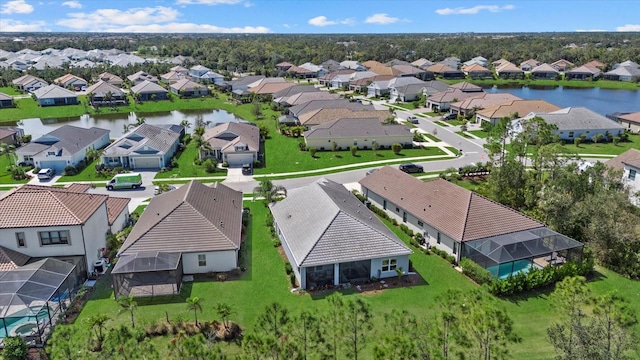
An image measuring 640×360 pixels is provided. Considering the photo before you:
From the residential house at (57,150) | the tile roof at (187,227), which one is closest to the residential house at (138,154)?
the residential house at (57,150)

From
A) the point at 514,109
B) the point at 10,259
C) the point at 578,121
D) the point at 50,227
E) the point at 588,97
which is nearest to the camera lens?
the point at 10,259

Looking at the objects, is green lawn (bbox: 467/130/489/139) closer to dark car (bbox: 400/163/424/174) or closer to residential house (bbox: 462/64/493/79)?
dark car (bbox: 400/163/424/174)

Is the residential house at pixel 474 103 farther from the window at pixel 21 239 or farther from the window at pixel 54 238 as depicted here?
the window at pixel 21 239

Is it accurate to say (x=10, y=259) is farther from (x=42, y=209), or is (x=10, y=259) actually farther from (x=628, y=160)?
(x=628, y=160)

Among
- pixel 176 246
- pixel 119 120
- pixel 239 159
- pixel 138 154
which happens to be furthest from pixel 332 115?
pixel 176 246

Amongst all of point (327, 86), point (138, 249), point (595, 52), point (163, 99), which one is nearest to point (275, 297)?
point (138, 249)
